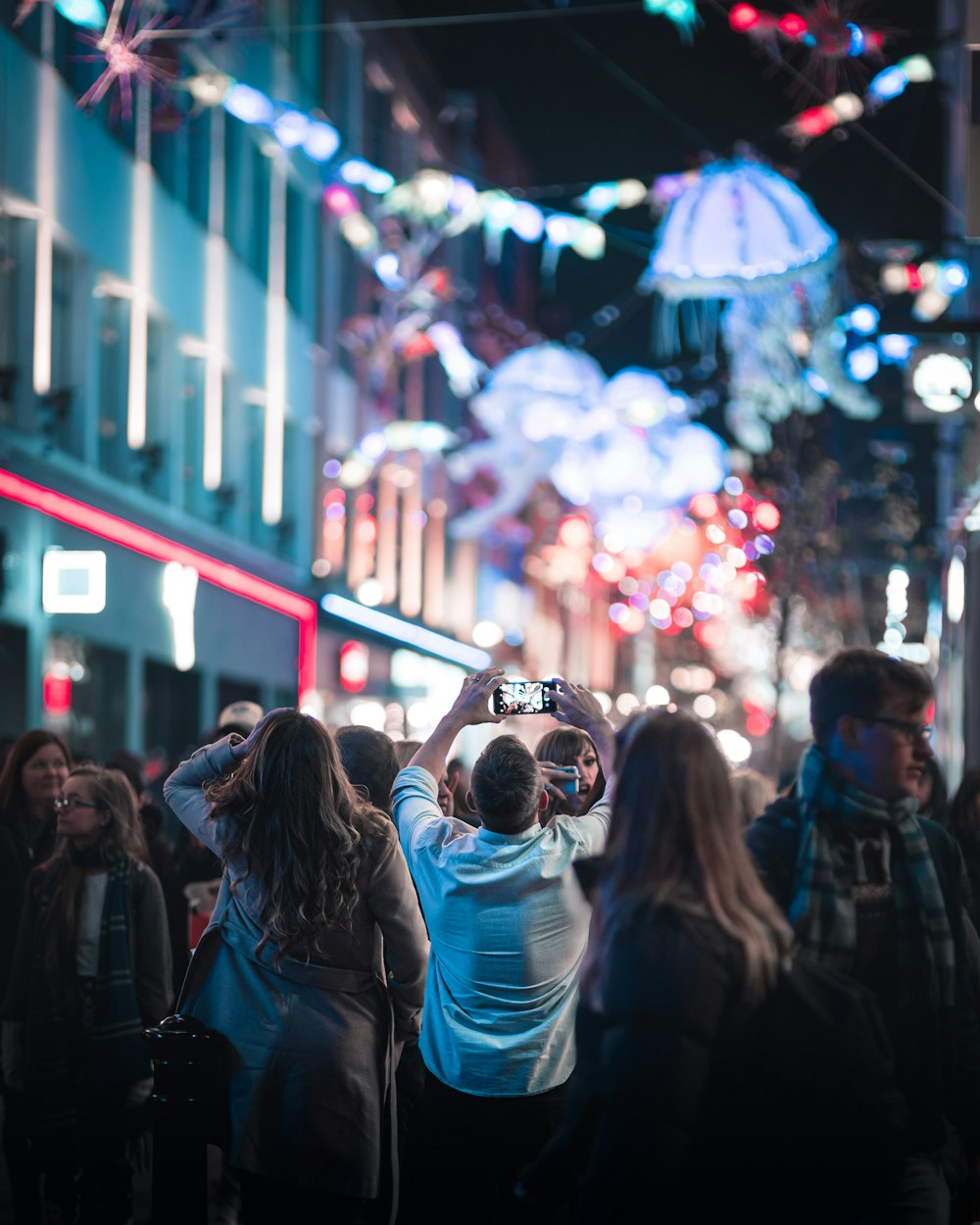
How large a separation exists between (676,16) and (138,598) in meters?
11.6

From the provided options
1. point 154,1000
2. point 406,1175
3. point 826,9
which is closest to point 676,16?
point 826,9

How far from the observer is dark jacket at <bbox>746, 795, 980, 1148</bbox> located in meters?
4.11

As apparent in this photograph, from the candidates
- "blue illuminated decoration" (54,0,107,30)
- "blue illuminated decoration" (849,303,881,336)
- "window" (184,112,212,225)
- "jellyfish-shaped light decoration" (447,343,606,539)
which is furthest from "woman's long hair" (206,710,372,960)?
"jellyfish-shaped light decoration" (447,343,606,539)

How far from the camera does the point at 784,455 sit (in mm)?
27078

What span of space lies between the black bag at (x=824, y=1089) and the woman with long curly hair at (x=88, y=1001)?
3813 mm

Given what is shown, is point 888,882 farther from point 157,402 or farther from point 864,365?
point 157,402

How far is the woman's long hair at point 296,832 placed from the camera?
504cm

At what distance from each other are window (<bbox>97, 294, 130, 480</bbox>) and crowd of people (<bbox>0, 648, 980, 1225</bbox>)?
13.9m

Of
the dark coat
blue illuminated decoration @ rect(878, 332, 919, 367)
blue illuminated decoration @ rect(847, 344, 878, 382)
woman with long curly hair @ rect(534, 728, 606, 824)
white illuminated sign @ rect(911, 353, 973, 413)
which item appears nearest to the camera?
the dark coat

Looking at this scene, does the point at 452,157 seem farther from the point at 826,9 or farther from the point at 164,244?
the point at 826,9

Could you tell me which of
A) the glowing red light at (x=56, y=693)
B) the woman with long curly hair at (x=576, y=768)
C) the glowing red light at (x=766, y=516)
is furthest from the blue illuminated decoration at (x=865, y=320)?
the glowing red light at (x=766, y=516)

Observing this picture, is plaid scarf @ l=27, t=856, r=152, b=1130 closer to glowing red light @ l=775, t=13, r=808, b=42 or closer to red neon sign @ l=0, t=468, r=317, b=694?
glowing red light @ l=775, t=13, r=808, b=42

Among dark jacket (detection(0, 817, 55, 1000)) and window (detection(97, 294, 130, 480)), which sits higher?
window (detection(97, 294, 130, 480))

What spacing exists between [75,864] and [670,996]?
157 inches
